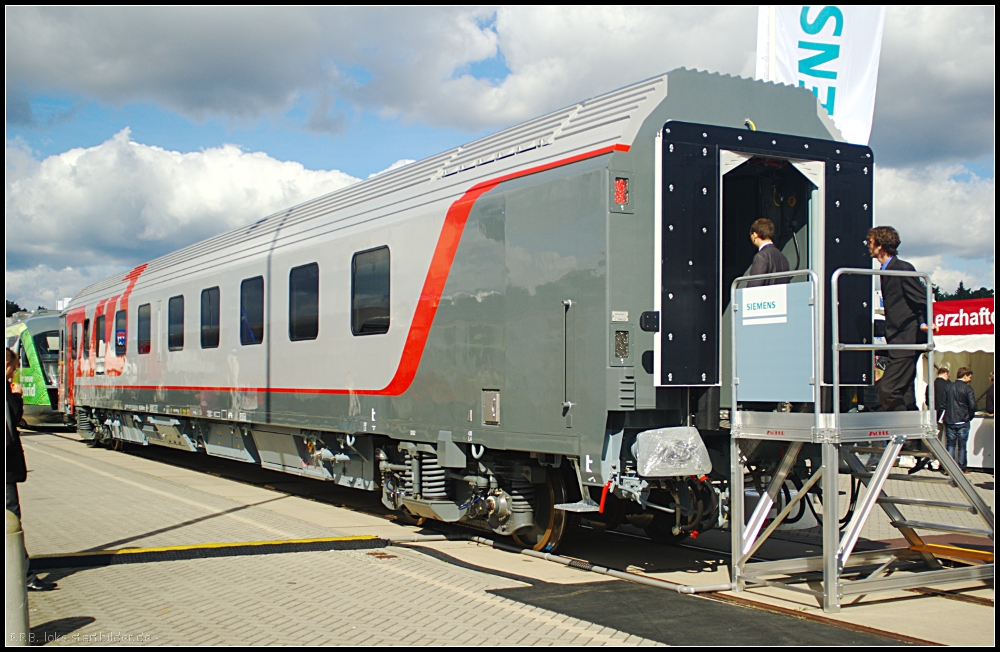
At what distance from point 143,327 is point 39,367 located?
12.8m

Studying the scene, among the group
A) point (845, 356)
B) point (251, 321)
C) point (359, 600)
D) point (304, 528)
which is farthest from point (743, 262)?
point (251, 321)

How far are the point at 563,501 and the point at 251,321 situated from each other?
20.6ft

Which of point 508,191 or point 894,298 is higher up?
point 508,191

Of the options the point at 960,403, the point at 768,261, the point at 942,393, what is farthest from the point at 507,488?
the point at 942,393

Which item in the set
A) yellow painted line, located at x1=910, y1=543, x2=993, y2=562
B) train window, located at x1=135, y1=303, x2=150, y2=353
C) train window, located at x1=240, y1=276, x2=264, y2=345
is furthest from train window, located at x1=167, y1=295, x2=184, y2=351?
yellow painted line, located at x1=910, y1=543, x2=993, y2=562

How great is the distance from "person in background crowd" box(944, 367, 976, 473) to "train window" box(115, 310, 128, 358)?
15058 millimetres

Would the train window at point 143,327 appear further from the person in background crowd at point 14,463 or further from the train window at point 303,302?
the person in background crowd at point 14,463

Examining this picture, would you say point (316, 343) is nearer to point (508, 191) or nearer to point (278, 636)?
point (508, 191)

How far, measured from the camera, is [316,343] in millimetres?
10766

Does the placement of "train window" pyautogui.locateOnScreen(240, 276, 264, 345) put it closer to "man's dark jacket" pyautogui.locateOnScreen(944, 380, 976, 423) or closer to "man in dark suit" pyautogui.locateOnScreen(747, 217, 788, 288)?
"man in dark suit" pyautogui.locateOnScreen(747, 217, 788, 288)

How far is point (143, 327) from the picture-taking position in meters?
16.9

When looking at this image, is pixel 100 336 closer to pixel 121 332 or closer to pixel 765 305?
pixel 121 332

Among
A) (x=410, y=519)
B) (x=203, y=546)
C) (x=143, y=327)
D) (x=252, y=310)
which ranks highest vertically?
(x=252, y=310)

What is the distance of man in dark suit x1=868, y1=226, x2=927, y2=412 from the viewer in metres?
6.90
